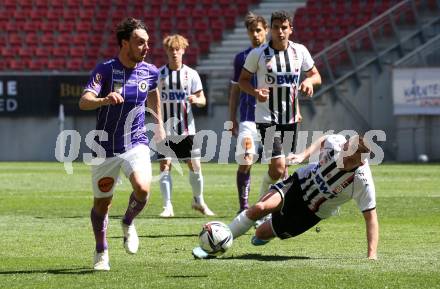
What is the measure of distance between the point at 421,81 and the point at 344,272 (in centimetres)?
2056

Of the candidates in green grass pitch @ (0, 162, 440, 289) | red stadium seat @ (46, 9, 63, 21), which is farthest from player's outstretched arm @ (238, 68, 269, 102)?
red stadium seat @ (46, 9, 63, 21)

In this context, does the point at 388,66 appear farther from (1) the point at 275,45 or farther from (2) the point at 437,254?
(2) the point at 437,254

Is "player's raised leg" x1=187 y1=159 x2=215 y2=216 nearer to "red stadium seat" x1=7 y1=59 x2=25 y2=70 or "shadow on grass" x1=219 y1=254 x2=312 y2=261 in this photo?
"shadow on grass" x1=219 y1=254 x2=312 y2=261

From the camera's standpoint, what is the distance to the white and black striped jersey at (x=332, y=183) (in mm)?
9125

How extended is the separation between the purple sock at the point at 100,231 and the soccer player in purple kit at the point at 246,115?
4226 millimetres

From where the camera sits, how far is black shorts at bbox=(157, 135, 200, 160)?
1437 cm

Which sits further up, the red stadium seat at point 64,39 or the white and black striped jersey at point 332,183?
the red stadium seat at point 64,39

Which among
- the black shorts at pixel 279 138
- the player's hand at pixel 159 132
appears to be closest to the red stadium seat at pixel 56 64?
the black shorts at pixel 279 138

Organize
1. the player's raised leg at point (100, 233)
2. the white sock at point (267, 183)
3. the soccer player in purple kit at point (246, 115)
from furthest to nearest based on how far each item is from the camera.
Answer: the soccer player in purple kit at point (246, 115), the white sock at point (267, 183), the player's raised leg at point (100, 233)

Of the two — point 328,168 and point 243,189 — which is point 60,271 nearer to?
point 328,168

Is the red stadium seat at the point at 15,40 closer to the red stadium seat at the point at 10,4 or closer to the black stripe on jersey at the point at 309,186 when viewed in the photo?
the red stadium seat at the point at 10,4

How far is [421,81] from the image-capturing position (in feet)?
92.0

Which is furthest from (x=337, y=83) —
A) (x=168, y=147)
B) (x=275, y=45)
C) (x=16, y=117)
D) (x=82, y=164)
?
(x=275, y=45)

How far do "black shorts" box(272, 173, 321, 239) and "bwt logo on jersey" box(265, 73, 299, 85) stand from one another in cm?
202
